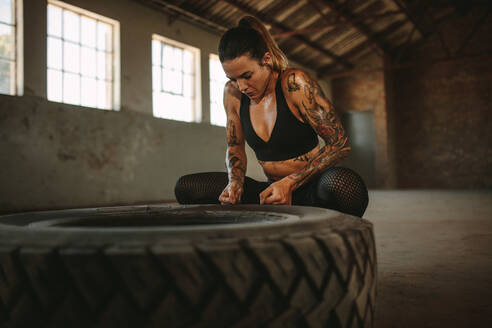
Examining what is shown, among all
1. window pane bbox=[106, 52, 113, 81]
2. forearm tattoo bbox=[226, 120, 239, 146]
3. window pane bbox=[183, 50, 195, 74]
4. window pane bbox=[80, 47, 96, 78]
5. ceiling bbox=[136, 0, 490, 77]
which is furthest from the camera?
window pane bbox=[183, 50, 195, 74]

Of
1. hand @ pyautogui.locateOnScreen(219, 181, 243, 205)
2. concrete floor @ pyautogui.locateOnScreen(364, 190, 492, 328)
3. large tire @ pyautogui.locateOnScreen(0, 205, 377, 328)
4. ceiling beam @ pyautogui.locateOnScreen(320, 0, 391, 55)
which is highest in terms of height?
ceiling beam @ pyautogui.locateOnScreen(320, 0, 391, 55)

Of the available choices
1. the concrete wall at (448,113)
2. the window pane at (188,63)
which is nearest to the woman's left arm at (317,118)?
the window pane at (188,63)

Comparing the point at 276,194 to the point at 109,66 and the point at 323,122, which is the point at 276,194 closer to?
the point at 323,122

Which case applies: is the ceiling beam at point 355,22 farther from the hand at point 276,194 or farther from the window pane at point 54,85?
the hand at point 276,194

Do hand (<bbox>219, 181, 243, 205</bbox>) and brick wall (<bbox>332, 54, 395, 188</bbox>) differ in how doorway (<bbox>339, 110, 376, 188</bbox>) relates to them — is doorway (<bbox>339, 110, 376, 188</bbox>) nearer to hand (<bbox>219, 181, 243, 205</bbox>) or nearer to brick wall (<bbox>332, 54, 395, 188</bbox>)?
brick wall (<bbox>332, 54, 395, 188</bbox>)

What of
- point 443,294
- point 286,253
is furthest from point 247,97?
point 286,253

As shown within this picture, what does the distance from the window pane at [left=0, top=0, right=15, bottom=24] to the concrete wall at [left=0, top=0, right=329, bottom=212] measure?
17 cm

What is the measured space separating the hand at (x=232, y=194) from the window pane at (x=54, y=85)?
4.81 meters

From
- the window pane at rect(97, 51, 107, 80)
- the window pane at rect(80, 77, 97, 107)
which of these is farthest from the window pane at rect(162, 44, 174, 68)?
the window pane at rect(80, 77, 97, 107)

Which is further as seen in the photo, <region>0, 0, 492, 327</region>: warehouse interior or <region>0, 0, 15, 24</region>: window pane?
<region>0, 0, 15, 24</region>: window pane

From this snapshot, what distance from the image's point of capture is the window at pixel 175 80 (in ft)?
23.0

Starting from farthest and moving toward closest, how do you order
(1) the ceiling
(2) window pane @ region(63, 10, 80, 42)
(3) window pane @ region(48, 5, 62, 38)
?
(1) the ceiling → (2) window pane @ region(63, 10, 80, 42) → (3) window pane @ region(48, 5, 62, 38)

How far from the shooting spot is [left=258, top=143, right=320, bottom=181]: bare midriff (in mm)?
1786

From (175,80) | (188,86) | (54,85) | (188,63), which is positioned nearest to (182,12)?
(188,63)
